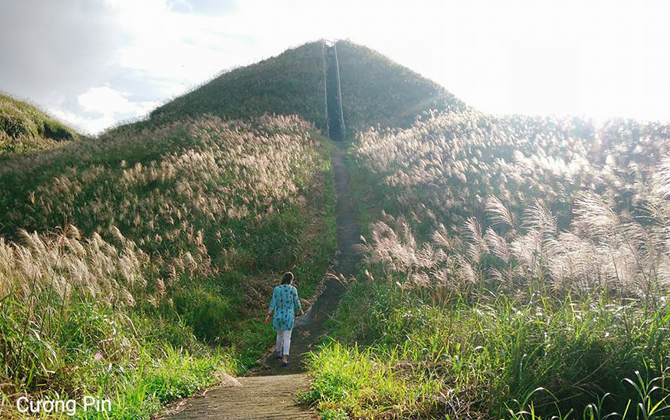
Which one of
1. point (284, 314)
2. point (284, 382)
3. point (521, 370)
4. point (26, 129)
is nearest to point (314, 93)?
point (26, 129)

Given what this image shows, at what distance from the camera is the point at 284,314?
788 cm

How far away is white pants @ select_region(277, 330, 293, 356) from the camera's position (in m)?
7.82

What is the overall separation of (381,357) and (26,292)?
13.4 feet

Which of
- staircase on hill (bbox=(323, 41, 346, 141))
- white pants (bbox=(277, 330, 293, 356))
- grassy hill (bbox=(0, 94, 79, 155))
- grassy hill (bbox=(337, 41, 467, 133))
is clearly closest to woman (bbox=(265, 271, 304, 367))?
white pants (bbox=(277, 330, 293, 356))

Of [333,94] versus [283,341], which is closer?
[283,341]

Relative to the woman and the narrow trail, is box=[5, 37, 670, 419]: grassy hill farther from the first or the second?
the woman

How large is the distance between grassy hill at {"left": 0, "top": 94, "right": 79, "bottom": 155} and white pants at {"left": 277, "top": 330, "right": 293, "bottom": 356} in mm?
27182

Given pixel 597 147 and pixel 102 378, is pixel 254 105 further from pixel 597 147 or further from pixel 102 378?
pixel 102 378

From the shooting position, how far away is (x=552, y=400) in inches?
143

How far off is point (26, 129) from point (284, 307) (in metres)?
33.3

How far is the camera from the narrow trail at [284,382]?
4.23m

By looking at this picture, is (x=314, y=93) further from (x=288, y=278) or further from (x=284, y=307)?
(x=284, y=307)

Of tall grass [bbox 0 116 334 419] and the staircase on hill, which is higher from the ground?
Answer: the staircase on hill

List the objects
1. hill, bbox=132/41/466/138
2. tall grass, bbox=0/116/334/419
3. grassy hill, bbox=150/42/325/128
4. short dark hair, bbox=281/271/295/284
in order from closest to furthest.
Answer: tall grass, bbox=0/116/334/419, short dark hair, bbox=281/271/295/284, grassy hill, bbox=150/42/325/128, hill, bbox=132/41/466/138
